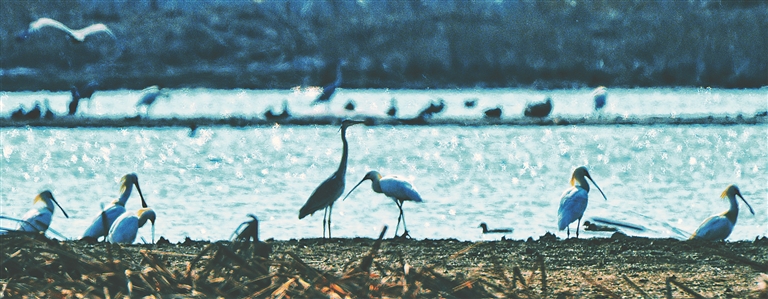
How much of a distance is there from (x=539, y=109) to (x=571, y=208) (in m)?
14.0

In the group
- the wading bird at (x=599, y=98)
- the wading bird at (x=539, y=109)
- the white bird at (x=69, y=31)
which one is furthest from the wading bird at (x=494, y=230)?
the white bird at (x=69, y=31)

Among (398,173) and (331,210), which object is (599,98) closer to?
(398,173)

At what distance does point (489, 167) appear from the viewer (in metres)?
13.5

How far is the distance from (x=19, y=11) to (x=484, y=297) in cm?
3784

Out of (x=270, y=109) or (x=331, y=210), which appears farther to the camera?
(x=270, y=109)

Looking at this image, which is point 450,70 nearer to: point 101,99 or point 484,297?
point 101,99

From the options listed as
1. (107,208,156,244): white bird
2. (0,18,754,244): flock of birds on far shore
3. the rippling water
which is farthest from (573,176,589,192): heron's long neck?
(107,208,156,244): white bird

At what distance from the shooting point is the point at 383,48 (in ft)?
116

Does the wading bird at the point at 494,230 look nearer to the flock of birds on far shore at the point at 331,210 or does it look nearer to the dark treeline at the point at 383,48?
the flock of birds on far shore at the point at 331,210

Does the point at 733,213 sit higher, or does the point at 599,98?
the point at 599,98

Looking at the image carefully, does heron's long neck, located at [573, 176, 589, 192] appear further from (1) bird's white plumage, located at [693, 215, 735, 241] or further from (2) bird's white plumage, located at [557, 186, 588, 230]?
(1) bird's white plumage, located at [693, 215, 735, 241]

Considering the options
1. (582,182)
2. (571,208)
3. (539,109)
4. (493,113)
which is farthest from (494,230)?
(539,109)

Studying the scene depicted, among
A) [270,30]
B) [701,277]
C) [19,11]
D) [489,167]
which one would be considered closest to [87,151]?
[489,167]

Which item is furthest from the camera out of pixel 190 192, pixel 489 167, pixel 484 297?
pixel 489 167
